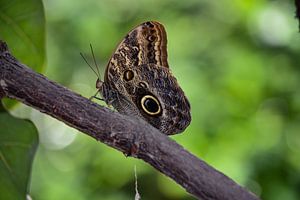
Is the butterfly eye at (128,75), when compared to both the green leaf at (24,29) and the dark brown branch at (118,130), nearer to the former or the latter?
the green leaf at (24,29)

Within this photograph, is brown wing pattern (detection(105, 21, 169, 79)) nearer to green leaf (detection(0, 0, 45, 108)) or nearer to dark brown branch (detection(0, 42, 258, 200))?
green leaf (detection(0, 0, 45, 108))

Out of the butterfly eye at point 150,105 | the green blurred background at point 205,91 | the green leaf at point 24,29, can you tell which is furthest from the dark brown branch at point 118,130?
the green blurred background at point 205,91

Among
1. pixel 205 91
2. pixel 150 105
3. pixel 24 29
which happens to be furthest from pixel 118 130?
pixel 205 91

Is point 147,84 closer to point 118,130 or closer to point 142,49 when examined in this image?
point 142,49

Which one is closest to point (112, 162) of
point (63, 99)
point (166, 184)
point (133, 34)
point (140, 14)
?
point (166, 184)

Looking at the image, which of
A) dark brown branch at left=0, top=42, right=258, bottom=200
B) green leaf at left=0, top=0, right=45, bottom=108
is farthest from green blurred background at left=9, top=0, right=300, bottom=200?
dark brown branch at left=0, top=42, right=258, bottom=200

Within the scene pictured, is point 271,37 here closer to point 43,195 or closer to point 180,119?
point 43,195
